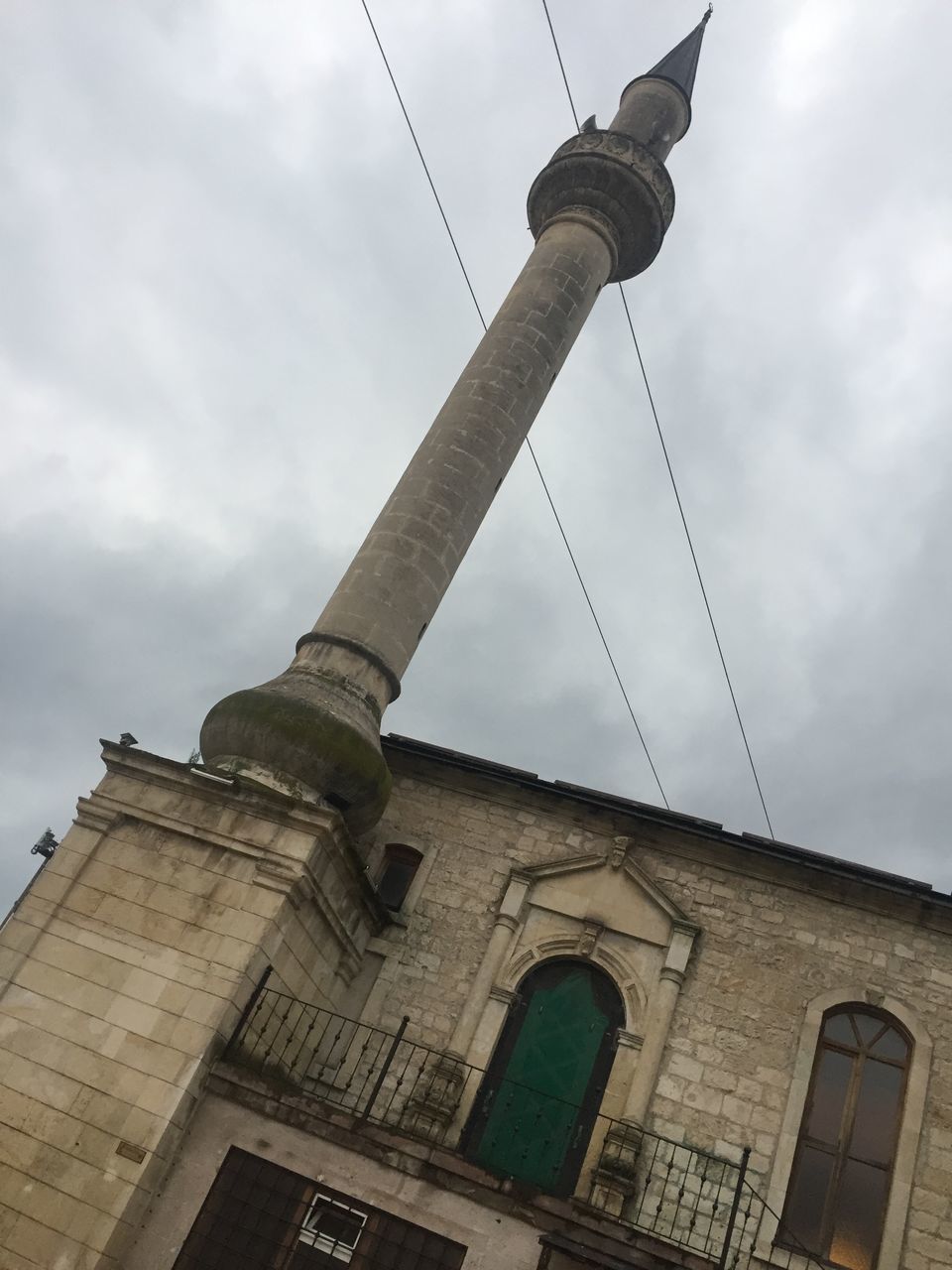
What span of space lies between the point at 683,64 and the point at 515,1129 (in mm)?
18442

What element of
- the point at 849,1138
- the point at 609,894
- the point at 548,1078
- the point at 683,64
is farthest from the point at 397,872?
the point at 683,64

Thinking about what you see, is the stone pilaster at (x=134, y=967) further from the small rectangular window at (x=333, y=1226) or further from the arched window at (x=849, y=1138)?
the arched window at (x=849, y=1138)

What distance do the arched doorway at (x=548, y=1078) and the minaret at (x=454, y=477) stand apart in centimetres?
276

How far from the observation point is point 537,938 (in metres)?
10.6

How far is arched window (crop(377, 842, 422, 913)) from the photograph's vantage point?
11.3 metres

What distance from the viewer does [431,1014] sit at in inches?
404

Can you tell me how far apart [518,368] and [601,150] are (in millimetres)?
4953

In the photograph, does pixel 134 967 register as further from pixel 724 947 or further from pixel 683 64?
pixel 683 64

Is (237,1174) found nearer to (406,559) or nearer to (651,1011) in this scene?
(651,1011)

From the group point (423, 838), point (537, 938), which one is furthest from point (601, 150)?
point (537, 938)

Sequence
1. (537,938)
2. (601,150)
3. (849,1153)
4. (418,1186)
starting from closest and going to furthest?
(418,1186) < (849,1153) < (537,938) < (601,150)

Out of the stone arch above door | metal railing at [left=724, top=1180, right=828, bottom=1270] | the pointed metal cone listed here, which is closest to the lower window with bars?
the stone arch above door

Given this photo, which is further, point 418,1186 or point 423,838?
point 423,838

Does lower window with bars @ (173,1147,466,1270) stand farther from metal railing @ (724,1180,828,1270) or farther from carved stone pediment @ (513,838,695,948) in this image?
carved stone pediment @ (513,838,695,948)
